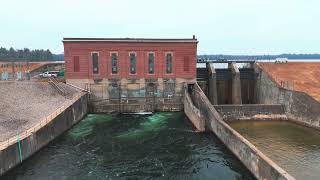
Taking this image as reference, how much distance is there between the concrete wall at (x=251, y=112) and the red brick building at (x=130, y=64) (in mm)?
10093

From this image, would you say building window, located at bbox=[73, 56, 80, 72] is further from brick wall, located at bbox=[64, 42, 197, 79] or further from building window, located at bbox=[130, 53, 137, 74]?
building window, located at bbox=[130, 53, 137, 74]

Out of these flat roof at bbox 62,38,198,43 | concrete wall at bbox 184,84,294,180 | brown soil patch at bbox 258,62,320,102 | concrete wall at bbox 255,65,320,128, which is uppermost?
flat roof at bbox 62,38,198,43

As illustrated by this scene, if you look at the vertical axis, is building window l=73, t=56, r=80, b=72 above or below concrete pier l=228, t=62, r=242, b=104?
above

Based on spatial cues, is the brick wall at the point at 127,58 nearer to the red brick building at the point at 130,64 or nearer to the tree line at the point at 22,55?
the red brick building at the point at 130,64

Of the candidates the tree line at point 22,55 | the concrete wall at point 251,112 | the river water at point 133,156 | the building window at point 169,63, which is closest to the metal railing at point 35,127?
the river water at point 133,156

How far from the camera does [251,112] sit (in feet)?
147

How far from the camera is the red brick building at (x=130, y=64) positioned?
51.5 metres

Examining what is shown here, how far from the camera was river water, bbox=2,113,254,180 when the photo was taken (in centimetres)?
2622

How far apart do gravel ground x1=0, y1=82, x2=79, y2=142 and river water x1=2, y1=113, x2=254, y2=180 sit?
3357 millimetres

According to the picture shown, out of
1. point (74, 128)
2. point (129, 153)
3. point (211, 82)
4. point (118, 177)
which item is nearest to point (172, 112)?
point (211, 82)

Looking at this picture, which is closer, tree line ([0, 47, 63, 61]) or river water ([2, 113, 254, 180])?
river water ([2, 113, 254, 180])

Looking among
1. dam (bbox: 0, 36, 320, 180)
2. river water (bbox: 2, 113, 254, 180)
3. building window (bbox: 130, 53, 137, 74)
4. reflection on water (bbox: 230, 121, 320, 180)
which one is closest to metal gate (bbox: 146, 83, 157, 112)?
dam (bbox: 0, 36, 320, 180)

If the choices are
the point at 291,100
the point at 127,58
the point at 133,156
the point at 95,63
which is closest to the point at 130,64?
the point at 127,58

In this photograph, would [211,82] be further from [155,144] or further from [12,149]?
[12,149]
